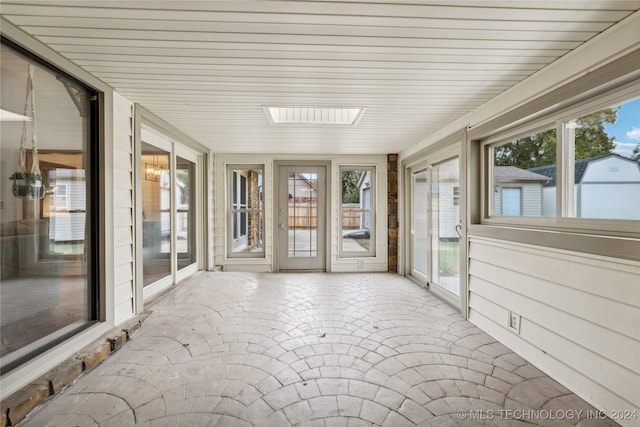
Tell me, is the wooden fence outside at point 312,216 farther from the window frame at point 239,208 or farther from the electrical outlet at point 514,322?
the electrical outlet at point 514,322

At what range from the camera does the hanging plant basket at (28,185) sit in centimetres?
186

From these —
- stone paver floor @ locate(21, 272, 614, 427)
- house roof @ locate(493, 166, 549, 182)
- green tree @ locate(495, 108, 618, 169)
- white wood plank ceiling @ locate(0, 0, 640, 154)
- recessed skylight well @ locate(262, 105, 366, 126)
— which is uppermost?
recessed skylight well @ locate(262, 105, 366, 126)

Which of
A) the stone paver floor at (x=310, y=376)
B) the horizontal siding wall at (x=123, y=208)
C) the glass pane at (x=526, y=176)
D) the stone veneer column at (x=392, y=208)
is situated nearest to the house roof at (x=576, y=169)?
the glass pane at (x=526, y=176)

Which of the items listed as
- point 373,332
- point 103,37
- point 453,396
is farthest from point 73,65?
point 453,396

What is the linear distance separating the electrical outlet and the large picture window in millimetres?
825

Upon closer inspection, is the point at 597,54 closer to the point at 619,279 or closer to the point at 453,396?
the point at 619,279

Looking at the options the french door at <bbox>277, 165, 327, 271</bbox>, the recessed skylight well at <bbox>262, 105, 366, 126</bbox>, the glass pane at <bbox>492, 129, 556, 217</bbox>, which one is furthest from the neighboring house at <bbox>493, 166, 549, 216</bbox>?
the french door at <bbox>277, 165, 327, 271</bbox>

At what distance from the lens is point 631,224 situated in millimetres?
1709

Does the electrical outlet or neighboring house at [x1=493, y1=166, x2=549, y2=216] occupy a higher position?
neighboring house at [x1=493, y1=166, x2=549, y2=216]

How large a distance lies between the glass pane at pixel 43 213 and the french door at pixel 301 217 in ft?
10.9

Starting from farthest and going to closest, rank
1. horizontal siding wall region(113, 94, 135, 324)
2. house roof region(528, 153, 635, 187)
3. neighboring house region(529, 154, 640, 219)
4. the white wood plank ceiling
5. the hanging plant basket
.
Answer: horizontal siding wall region(113, 94, 135, 324) → house roof region(528, 153, 635, 187) → the hanging plant basket → neighboring house region(529, 154, 640, 219) → the white wood plank ceiling

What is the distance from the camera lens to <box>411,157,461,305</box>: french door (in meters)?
3.67

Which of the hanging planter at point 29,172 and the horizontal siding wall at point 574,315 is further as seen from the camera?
the hanging planter at point 29,172

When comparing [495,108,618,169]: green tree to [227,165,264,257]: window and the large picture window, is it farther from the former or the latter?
[227,165,264,257]: window
